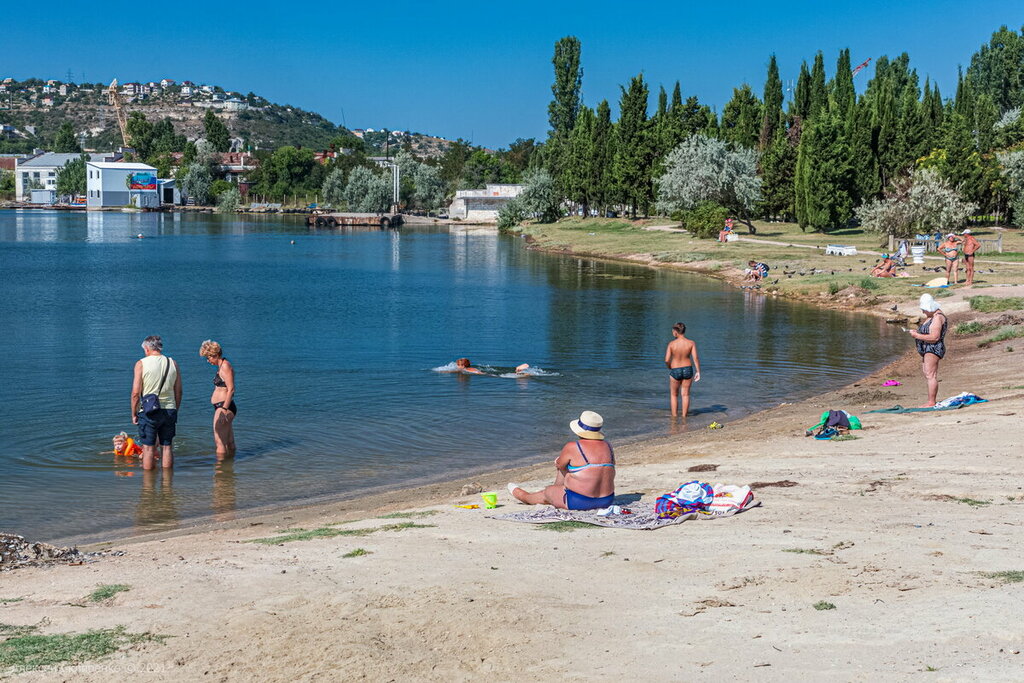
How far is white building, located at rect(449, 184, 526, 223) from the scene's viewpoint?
455ft

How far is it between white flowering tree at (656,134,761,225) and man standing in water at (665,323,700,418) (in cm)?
5418

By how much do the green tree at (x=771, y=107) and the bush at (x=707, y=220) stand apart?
18665mm

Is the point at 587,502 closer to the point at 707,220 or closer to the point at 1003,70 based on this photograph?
the point at 707,220

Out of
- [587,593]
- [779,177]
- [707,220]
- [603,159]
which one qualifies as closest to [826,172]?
[707,220]

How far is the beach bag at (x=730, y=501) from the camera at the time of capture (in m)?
11.5

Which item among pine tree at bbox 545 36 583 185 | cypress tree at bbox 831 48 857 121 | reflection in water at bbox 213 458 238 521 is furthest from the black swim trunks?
pine tree at bbox 545 36 583 185

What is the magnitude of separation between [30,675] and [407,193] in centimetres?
15327

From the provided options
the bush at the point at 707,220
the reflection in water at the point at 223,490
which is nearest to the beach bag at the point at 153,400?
the reflection in water at the point at 223,490

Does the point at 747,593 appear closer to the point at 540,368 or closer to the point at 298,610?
the point at 298,610

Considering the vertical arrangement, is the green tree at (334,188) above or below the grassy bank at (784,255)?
above

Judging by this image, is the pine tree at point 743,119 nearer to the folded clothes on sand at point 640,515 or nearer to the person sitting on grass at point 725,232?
the person sitting on grass at point 725,232

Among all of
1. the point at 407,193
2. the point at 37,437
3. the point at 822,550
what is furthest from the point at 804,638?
the point at 407,193

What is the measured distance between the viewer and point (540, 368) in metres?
27.3

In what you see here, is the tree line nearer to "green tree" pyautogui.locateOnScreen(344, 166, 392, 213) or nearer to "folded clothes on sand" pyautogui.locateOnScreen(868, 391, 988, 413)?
"folded clothes on sand" pyautogui.locateOnScreen(868, 391, 988, 413)
